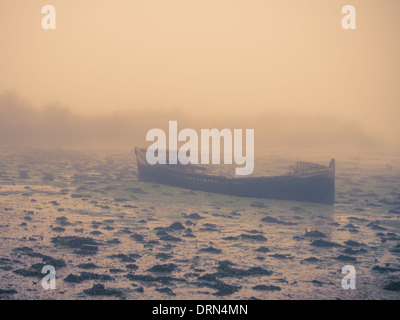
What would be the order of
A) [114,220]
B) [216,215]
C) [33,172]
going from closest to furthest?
1. [114,220]
2. [216,215]
3. [33,172]

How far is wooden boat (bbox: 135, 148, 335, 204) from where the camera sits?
139 ft

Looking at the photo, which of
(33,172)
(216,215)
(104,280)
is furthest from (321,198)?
(33,172)

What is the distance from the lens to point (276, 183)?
44000 mm

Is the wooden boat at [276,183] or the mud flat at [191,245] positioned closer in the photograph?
the mud flat at [191,245]

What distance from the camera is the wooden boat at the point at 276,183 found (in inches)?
1673

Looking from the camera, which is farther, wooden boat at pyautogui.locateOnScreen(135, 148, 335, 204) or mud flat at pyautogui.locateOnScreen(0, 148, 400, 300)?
wooden boat at pyautogui.locateOnScreen(135, 148, 335, 204)

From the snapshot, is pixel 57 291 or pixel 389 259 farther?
pixel 389 259

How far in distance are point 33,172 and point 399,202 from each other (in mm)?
50821

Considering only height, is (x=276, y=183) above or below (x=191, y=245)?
above

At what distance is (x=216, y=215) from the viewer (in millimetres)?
36375

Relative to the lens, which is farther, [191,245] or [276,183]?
[276,183]
